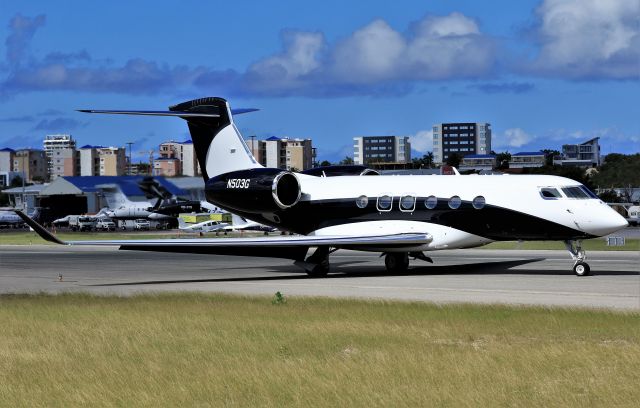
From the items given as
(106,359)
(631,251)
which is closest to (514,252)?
(631,251)

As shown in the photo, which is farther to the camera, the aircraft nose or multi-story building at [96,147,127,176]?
multi-story building at [96,147,127,176]

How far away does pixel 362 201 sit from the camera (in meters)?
31.7

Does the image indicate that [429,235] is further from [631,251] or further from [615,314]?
[631,251]

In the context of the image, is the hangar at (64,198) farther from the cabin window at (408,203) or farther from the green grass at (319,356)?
the green grass at (319,356)

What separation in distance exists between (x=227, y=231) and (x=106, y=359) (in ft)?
230

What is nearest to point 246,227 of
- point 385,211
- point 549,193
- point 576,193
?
point 385,211

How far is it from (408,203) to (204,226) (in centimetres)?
5915

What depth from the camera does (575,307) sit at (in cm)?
2027

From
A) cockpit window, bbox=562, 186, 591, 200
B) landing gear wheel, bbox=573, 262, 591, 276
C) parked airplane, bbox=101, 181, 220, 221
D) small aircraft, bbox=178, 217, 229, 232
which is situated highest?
cockpit window, bbox=562, 186, 591, 200

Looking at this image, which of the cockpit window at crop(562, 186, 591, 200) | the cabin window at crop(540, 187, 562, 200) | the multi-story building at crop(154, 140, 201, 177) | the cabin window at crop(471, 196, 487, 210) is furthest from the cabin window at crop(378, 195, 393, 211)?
the multi-story building at crop(154, 140, 201, 177)

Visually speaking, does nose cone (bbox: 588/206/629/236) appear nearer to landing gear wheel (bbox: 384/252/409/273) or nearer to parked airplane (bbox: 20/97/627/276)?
parked airplane (bbox: 20/97/627/276)

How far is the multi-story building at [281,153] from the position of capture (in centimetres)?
14912

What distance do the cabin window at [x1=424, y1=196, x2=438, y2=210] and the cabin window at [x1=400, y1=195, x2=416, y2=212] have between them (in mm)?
410

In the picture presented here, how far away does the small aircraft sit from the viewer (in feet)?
286
